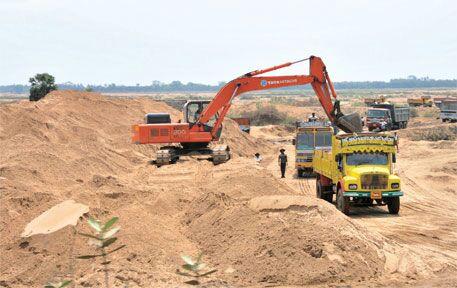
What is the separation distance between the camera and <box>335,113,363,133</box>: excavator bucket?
84.4 ft

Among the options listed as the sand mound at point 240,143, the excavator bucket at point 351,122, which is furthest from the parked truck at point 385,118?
the excavator bucket at point 351,122

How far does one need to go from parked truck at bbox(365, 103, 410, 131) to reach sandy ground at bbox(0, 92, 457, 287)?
2800cm

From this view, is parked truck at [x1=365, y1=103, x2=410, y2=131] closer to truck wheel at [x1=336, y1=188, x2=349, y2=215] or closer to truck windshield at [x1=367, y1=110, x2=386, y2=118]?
truck windshield at [x1=367, y1=110, x2=386, y2=118]

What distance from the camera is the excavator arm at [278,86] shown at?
91.6ft

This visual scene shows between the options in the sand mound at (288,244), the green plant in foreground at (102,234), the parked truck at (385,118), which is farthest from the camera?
the parked truck at (385,118)

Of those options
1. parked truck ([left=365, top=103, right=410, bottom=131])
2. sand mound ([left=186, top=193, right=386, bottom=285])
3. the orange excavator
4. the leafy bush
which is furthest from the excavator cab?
parked truck ([left=365, top=103, right=410, bottom=131])

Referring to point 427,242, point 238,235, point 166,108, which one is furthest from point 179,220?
point 166,108

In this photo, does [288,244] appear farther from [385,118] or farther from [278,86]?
[385,118]

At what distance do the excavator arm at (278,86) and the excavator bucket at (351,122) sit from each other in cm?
6

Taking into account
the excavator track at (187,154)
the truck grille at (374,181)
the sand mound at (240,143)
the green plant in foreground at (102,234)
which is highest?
the green plant in foreground at (102,234)

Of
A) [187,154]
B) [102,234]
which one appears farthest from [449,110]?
[102,234]

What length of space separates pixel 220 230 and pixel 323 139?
15862 mm

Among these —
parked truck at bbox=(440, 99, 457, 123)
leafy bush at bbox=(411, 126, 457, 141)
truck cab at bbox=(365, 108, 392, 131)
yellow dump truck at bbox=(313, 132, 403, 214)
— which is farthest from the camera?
parked truck at bbox=(440, 99, 457, 123)

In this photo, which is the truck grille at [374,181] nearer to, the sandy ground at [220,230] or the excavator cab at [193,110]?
the sandy ground at [220,230]
